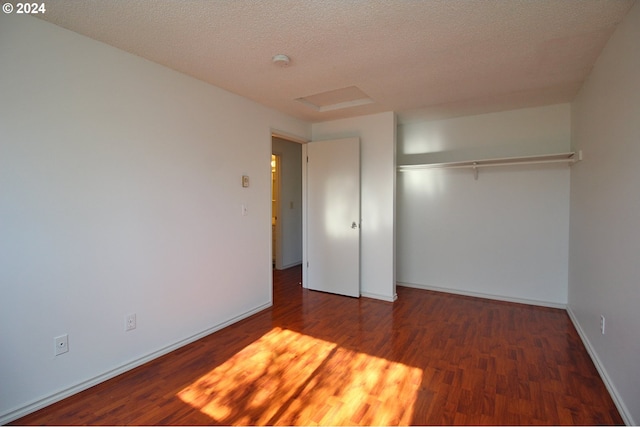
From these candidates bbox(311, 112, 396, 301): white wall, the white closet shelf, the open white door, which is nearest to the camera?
the white closet shelf

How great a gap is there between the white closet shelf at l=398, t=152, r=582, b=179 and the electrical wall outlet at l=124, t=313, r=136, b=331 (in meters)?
3.48

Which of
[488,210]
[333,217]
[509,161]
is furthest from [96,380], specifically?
[509,161]

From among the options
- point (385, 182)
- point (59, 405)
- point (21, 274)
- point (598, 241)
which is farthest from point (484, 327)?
point (21, 274)

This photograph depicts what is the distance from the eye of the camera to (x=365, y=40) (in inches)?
83.9

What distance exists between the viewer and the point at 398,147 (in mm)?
4566

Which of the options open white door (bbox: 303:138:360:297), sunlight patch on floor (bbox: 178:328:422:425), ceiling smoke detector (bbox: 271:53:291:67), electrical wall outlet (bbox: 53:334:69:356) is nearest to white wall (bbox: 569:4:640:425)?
sunlight patch on floor (bbox: 178:328:422:425)

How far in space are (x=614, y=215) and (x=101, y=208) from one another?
11.3ft

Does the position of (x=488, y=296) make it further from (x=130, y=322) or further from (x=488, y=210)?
(x=130, y=322)

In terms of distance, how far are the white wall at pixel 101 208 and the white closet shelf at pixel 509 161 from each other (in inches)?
96.4

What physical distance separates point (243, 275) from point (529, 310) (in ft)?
10.7

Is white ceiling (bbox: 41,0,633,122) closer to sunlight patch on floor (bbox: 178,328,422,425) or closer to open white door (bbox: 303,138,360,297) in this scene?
open white door (bbox: 303,138,360,297)

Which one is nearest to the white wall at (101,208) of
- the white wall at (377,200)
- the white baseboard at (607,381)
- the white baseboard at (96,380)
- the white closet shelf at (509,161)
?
the white baseboard at (96,380)

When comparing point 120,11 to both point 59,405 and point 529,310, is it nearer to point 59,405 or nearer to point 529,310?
point 59,405

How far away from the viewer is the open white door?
403 cm
